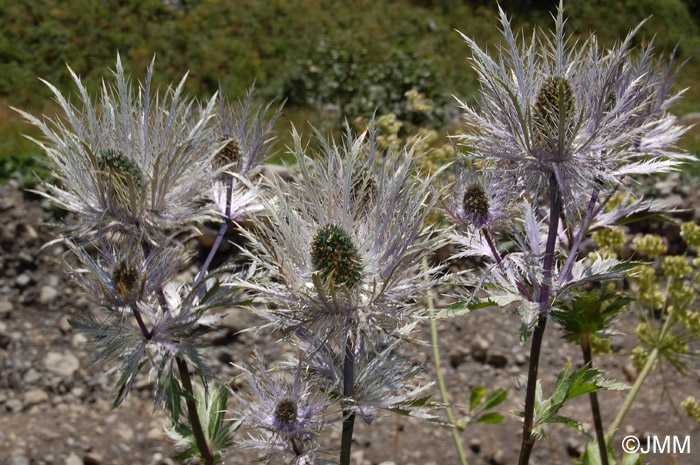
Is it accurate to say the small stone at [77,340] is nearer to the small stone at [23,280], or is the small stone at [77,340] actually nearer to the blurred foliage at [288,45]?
the small stone at [23,280]

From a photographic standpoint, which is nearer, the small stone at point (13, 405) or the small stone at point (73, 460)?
the small stone at point (73, 460)

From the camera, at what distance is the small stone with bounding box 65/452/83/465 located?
2.44 metres

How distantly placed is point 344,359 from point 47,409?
2267 millimetres

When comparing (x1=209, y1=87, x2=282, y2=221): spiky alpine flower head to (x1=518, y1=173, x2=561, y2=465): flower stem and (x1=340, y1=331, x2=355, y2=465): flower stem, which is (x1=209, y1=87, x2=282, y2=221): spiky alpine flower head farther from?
(x1=518, y1=173, x2=561, y2=465): flower stem

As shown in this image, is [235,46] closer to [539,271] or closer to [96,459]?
[96,459]

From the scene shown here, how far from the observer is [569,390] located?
4.00 feet

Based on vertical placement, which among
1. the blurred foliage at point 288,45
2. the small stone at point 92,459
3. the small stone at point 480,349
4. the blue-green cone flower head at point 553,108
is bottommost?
the small stone at point 92,459

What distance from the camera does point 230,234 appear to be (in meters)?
3.26

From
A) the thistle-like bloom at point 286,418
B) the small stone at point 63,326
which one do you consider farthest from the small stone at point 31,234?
the thistle-like bloom at point 286,418

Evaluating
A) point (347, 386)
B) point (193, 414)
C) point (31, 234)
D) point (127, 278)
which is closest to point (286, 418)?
point (347, 386)

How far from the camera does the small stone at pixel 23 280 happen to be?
11.0 feet

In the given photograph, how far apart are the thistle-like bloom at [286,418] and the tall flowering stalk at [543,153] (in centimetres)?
39

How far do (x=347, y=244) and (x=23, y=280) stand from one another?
9.29 feet

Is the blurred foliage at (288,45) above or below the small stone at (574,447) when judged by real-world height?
above
